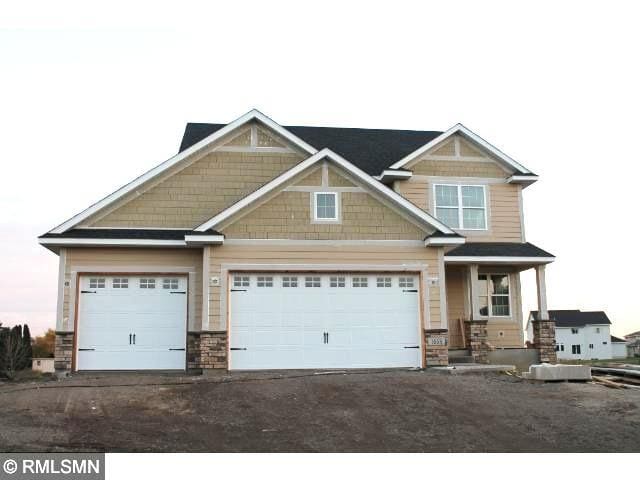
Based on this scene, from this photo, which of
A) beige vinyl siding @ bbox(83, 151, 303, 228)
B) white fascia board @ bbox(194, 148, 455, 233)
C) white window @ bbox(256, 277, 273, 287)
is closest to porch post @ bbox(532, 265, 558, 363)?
white fascia board @ bbox(194, 148, 455, 233)

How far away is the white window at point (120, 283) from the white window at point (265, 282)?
3616 millimetres

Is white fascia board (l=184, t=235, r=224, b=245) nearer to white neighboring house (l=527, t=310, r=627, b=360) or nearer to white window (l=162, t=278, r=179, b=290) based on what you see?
white window (l=162, t=278, r=179, b=290)

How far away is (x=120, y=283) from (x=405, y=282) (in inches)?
295

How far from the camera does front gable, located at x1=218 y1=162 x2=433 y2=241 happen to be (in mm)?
16469

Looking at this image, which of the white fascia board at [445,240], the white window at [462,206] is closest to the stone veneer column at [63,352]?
the white fascia board at [445,240]

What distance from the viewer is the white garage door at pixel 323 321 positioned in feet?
53.2

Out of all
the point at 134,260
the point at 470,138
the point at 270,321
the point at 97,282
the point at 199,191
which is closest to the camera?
the point at 270,321

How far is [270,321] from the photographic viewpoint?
16.3 meters

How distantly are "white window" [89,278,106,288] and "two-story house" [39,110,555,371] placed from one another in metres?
0.03

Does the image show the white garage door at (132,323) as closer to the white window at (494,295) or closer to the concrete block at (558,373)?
the concrete block at (558,373)

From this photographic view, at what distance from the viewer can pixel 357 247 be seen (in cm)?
1677

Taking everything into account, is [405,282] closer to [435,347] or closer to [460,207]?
[435,347]

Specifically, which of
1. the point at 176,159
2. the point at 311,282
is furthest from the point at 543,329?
the point at 176,159

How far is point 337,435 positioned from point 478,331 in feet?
34.6
